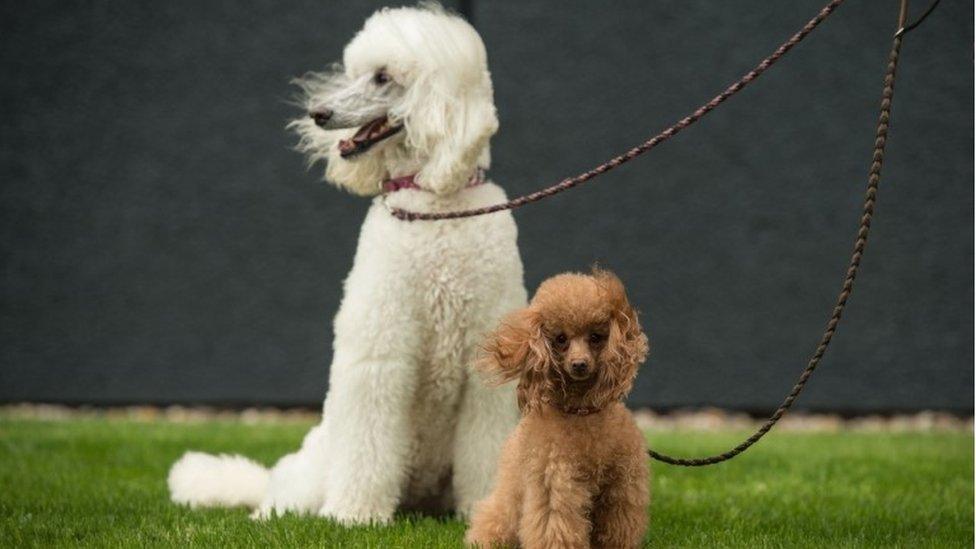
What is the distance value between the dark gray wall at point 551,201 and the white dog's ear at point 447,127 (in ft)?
10.2

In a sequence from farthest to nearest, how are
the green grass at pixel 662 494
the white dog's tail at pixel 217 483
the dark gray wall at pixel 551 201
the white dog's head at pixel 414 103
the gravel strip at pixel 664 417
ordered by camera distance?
the gravel strip at pixel 664 417, the dark gray wall at pixel 551 201, the white dog's tail at pixel 217 483, the white dog's head at pixel 414 103, the green grass at pixel 662 494

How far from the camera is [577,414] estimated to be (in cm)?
280

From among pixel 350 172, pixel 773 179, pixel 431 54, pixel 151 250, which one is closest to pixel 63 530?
pixel 350 172

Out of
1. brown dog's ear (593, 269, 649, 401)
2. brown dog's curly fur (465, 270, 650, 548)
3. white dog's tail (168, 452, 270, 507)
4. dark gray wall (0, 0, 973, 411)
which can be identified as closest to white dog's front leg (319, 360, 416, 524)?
white dog's tail (168, 452, 270, 507)

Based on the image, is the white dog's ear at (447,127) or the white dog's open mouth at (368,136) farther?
the white dog's open mouth at (368,136)

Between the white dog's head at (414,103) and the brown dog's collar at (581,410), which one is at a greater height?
the white dog's head at (414,103)

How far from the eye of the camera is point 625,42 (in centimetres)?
668

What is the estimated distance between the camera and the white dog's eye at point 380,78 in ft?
11.8

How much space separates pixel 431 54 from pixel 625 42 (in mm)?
3358

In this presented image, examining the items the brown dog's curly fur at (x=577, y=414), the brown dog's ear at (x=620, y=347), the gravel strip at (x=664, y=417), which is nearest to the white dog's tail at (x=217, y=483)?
the brown dog's curly fur at (x=577, y=414)

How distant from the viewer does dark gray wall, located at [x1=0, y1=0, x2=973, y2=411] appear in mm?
6633

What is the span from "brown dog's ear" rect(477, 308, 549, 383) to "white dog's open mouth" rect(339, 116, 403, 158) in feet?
3.06

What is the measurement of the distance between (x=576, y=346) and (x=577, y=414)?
18 centimetres

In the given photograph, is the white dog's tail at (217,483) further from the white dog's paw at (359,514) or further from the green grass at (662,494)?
the white dog's paw at (359,514)
